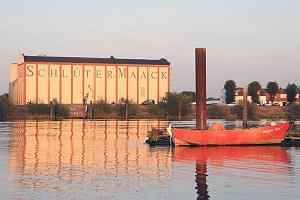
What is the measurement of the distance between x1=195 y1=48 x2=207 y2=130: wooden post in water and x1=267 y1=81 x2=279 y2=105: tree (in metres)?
150

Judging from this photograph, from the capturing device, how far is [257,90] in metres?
187

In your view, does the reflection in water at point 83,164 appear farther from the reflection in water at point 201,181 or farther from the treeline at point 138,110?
the treeline at point 138,110

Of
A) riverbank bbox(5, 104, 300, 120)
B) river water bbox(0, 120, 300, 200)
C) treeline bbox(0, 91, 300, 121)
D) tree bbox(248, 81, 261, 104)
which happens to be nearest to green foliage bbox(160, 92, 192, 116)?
treeline bbox(0, 91, 300, 121)

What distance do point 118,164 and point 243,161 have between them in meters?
6.50

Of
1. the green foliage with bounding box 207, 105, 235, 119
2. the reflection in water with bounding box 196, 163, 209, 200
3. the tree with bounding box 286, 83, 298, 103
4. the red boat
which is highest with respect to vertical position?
the tree with bounding box 286, 83, 298, 103

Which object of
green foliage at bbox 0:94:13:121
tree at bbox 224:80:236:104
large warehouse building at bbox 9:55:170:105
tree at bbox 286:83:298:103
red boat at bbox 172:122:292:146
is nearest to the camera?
red boat at bbox 172:122:292:146

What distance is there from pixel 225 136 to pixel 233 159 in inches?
406

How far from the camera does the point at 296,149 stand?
41.3 meters

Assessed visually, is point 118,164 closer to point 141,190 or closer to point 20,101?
point 141,190

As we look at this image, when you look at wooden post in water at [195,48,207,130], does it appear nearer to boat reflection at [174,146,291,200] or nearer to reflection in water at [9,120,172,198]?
boat reflection at [174,146,291,200]

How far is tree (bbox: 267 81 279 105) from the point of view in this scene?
191m

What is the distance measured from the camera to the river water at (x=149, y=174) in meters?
19.8

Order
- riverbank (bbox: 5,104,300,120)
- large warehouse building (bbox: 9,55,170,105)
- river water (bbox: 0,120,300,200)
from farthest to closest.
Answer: large warehouse building (bbox: 9,55,170,105)
riverbank (bbox: 5,104,300,120)
river water (bbox: 0,120,300,200)

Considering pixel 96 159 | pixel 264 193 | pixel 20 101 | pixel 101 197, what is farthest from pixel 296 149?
pixel 20 101
